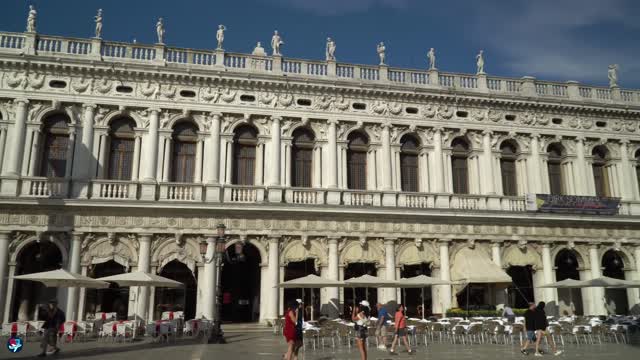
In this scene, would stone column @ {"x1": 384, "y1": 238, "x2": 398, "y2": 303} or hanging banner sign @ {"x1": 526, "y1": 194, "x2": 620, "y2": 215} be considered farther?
hanging banner sign @ {"x1": 526, "y1": 194, "x2": 620, "y2": 215}

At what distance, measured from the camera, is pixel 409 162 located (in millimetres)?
27641

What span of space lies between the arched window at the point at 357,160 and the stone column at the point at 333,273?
333 centimetres

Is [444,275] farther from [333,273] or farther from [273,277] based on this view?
[273,277]

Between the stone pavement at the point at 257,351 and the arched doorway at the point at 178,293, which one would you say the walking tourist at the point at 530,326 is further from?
the arched doorway at the point at 178,293

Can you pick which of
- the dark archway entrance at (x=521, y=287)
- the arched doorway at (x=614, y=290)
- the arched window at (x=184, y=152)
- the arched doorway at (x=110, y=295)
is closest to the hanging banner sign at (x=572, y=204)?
the arched doorway at (x=614, y=290)

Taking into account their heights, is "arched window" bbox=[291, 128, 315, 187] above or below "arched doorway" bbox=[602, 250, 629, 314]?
above

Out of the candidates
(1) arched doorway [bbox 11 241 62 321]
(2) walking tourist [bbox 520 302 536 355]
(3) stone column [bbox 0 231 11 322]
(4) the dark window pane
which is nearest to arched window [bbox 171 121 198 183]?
(1) arched doorway [bbox 11 241 62 321]

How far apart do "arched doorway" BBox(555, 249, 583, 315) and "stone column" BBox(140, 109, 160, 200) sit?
20159 millimetres

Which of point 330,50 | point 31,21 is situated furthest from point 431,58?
point 31,21

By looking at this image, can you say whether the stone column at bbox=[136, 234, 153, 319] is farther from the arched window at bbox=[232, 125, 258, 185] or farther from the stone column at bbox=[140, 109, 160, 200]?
the arched window at bbox=[232, 125, 258, 185]

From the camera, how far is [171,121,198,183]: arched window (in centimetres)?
2514

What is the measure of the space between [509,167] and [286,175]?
11936 mm

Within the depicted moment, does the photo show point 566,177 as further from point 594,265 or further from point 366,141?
point 366,141

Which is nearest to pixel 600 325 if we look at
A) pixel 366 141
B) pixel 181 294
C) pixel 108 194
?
pixel 366 141
